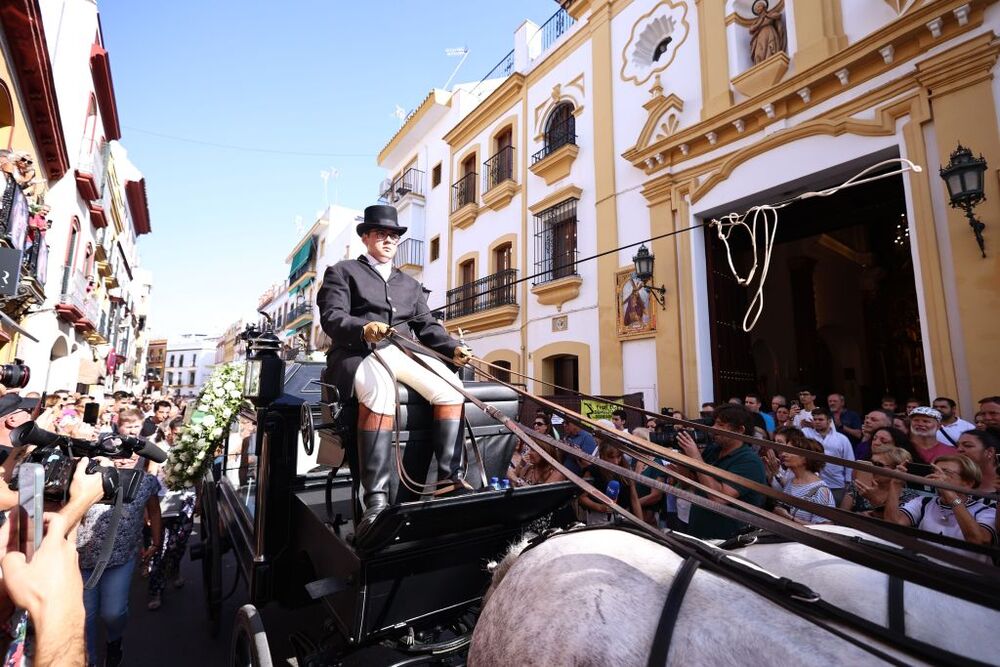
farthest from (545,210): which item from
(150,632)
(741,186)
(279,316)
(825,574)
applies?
(279,316)

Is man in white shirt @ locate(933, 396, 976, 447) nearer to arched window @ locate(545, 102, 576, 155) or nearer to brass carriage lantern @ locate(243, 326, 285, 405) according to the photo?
brass carriage lantern @ locate(243, 326, 285, 405)

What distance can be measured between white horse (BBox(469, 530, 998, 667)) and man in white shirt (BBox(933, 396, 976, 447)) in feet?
13.5

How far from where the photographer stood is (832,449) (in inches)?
182

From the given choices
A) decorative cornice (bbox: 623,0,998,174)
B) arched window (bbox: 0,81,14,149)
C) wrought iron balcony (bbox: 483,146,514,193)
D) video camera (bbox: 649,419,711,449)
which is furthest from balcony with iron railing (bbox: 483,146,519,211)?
arched window (bbox: 0,81,14,149)

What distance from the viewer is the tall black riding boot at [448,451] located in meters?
2.49

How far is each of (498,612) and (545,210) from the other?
9.60 metres

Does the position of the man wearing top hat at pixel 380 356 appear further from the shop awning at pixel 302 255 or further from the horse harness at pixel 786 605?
the shop awning at pixel 302 255

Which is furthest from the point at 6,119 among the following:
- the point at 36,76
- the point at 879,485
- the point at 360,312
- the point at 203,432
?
the point at 879,485

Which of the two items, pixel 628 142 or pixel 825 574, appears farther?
pixel 628 142

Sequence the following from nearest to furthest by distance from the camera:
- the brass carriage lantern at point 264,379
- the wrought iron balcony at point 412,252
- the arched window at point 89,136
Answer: the brass carriage lantern at point 264,379 → the arched window at point 89,136 → the wrought iron balcony at point 412,252

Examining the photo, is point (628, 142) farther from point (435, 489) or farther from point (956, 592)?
point (956, 592)

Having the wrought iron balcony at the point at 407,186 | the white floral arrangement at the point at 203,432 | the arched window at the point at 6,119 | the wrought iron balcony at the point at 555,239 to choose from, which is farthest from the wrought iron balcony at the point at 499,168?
the arched window at the point at 6,119

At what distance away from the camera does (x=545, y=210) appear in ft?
34.7

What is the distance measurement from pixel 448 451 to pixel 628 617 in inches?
51.4
